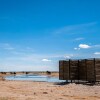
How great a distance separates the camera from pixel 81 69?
3155 centimetres

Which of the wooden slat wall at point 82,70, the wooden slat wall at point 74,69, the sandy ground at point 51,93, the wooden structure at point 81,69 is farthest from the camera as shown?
the wooden slat wall at point 74,69

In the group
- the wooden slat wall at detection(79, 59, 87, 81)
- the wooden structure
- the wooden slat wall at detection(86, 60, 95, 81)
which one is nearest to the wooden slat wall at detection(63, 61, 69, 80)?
the wooden structure

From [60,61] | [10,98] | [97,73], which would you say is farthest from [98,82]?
[10,98]

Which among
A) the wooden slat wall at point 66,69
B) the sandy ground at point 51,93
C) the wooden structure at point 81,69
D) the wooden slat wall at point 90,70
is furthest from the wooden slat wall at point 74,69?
the sandy ground at point 51,93

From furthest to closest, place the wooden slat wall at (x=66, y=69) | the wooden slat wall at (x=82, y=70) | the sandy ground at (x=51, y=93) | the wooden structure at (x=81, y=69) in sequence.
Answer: the wooden slat wall at (x=66, y=69) → the wooden slat wall at (x=82, y=70) → the wooden structure at (x=81, y=69) → the sandy ground at (x=51, y=93)

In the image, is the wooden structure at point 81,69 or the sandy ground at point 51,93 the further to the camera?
the wooden structure at point 81,69

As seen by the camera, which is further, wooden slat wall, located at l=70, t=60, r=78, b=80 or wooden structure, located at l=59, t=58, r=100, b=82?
wooden slat wall, located at l=70, t=60, r=78, b=80

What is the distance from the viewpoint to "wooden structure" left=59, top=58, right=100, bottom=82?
29.2 metres

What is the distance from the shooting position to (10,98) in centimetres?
1819

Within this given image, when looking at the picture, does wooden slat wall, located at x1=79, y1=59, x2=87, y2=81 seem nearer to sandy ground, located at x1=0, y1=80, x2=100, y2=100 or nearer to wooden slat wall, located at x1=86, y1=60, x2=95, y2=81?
wooden slat wall, located at x1=86, y1=60, x2=95, y2=81

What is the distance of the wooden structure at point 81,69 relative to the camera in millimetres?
29237

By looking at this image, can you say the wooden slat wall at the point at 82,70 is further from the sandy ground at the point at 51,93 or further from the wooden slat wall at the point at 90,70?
the sandy ground at the point at 51,93

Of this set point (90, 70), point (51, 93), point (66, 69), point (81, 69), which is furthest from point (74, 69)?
point (51, 93)

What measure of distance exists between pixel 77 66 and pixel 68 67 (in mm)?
1028
